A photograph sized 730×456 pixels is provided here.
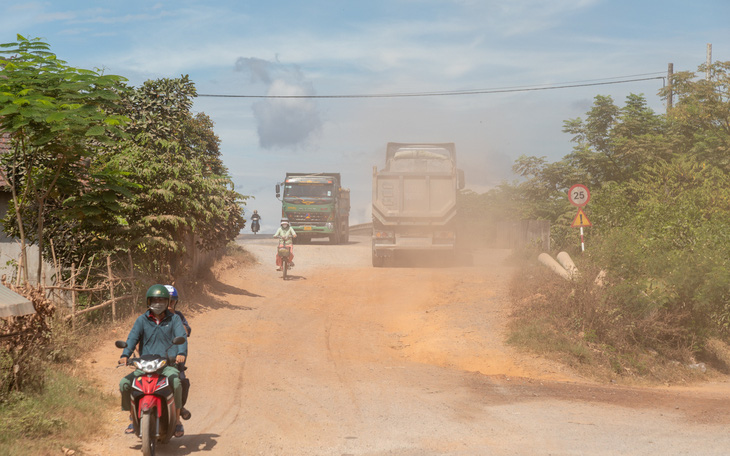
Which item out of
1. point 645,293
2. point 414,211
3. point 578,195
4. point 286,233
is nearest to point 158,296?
point 645,293

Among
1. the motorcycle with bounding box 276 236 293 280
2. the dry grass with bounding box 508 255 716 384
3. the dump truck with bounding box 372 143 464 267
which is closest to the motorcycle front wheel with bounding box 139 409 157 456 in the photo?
the dry grass with bounding box 508 255 716 384

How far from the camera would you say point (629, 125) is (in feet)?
108

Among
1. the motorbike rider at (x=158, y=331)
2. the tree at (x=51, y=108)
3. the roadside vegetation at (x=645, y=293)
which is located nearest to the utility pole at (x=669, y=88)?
the roadside vegetation at (x=645, y=293)

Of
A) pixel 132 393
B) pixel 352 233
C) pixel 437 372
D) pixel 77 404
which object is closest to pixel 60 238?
pixel 77 404

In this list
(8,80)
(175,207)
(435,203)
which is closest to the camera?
(8,80)

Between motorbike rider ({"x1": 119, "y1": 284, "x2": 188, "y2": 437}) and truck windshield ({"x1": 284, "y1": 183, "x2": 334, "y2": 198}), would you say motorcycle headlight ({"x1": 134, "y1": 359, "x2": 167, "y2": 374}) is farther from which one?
truck windshield ({"x1": 284, "y1": 183, "x2": 334, "y2": 198})

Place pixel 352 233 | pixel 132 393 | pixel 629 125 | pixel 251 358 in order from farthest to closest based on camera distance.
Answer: pixel 352 233 → pixel 629 125 → pixel 251 358 → pixel 132 393

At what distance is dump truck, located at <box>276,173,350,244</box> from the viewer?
114ft

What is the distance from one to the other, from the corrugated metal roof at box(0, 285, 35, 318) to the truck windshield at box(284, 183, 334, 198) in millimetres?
26915

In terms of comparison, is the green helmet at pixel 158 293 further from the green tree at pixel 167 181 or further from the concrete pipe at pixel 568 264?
the concrete pipe at pixel 568 264

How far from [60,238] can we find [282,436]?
9.85 meters

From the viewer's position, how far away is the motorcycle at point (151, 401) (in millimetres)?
6910

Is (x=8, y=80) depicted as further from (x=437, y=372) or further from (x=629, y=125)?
(x=629, y=125)

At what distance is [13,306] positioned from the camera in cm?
774
